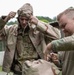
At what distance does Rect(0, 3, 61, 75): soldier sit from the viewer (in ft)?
25.3

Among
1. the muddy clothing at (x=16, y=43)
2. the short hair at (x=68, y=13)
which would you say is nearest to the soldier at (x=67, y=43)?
the short hair at (x=68, y=13)

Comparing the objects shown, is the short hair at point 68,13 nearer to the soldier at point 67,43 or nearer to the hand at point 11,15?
the soldier at point 67,43

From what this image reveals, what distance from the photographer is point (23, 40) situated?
7852 mm

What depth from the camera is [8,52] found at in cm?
796

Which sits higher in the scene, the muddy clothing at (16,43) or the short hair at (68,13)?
the short hair at (68,13)

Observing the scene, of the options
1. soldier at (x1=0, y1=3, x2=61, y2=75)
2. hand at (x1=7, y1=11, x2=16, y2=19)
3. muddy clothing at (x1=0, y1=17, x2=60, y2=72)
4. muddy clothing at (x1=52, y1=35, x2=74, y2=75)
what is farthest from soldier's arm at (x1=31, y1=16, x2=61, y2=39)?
muddy clothing at (x1=52, y1=35, x2=74, y2=75)

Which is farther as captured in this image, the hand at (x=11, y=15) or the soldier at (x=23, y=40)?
the hand at (x=11, y=15)

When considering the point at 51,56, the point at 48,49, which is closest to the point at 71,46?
the point at 48,49

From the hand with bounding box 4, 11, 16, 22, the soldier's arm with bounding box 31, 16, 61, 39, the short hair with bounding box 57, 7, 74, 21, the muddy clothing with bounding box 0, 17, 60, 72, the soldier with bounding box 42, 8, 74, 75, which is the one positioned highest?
the short hair with bounding box 57, 7, 74, 21

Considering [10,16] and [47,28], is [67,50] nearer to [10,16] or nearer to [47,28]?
[47,28]

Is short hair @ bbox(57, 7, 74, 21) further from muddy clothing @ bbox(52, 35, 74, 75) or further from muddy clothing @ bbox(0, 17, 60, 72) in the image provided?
muddy clothing @ bbox(0, 17, 60, 72)

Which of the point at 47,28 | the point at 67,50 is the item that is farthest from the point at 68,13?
the point at 47,28

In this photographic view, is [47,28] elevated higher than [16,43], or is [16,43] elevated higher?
[47,28]

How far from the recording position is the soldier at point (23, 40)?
25.3 ft
